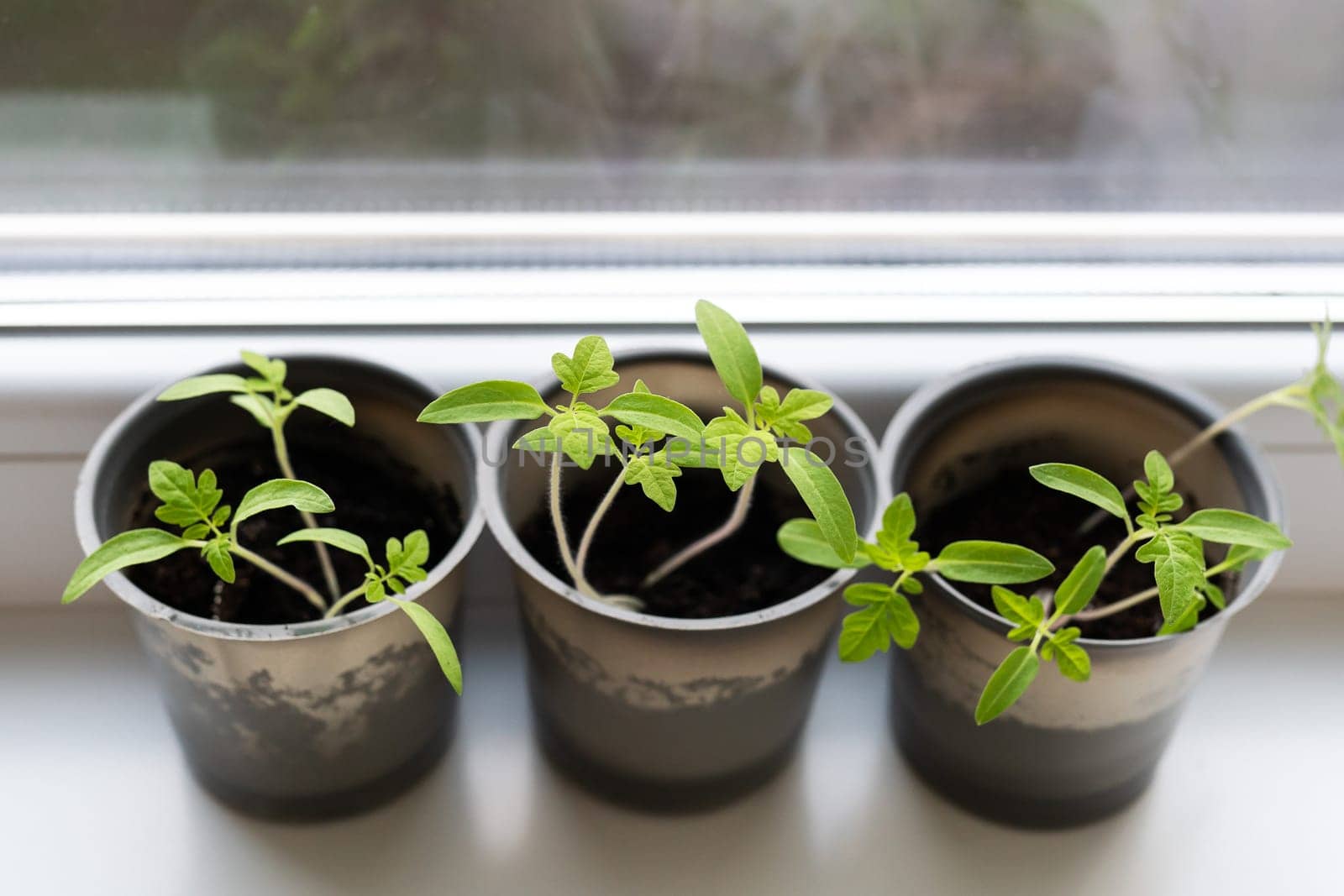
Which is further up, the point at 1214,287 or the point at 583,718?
the point at 1214,287

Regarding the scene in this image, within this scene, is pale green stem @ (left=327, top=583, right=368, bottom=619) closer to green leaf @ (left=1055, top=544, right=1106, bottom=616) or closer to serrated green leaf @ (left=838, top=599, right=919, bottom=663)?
serrated green leaf @ (left=838, top=599, right=919, bottom=663)

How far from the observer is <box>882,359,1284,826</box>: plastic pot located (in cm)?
70

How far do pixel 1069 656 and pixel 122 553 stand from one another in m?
0.49

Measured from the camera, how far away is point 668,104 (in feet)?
2.64

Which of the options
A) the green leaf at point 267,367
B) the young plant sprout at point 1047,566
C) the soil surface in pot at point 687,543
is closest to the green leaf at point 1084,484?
the young plant sprout at point 1047,566

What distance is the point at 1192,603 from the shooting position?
63cm

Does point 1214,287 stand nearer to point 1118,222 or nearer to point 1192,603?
point 1118,222

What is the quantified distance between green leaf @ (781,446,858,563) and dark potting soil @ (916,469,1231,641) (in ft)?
0.73

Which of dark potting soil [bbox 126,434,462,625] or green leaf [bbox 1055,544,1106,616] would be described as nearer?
green leaf [bbox 1055,544,1106,616]

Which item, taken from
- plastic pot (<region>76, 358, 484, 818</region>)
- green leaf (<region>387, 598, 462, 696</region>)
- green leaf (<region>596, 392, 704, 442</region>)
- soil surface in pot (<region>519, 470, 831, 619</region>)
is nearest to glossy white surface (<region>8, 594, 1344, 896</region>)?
plastic pot (<region>76, 358, 484, 818</region>)

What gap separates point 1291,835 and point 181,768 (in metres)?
0.75

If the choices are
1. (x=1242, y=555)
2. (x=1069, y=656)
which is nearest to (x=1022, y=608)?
(x=1069, y=656)

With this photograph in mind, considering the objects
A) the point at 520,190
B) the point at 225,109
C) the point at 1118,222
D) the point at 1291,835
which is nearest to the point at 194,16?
the point at 225,109

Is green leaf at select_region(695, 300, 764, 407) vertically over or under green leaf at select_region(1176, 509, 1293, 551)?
over
